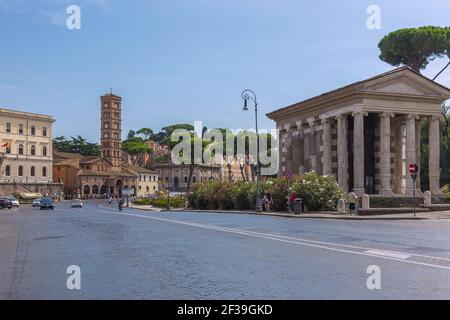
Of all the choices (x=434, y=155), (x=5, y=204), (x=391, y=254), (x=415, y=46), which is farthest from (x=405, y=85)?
(x=5, y=204)

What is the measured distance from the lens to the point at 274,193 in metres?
Answer: 45.2

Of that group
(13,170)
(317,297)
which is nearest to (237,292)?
(317,297)

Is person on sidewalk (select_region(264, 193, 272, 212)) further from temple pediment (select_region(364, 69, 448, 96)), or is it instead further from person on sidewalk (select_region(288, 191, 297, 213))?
temple pediment (select_region(364, 69, 448, 96))

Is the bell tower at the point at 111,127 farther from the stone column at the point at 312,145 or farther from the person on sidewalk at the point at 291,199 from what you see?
the person on sidewalk at the point at 291,199

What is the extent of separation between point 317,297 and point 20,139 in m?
121

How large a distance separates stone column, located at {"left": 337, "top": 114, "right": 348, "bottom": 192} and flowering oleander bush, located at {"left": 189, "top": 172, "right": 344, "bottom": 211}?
5.75 m

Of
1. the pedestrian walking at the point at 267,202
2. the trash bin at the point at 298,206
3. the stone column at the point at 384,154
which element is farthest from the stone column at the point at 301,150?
the trash bin at the point at 298,206

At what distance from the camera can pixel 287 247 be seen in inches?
669

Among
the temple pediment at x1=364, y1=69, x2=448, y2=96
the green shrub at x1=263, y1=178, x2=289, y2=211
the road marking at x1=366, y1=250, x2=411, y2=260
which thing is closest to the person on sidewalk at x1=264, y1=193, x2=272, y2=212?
the green shrub at x1=263, y1=178, x2=289, y2=211

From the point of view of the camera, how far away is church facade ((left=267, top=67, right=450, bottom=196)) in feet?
153

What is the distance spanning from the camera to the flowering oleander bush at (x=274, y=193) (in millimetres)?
41031

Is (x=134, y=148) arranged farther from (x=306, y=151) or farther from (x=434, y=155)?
(x=434, y=155)
